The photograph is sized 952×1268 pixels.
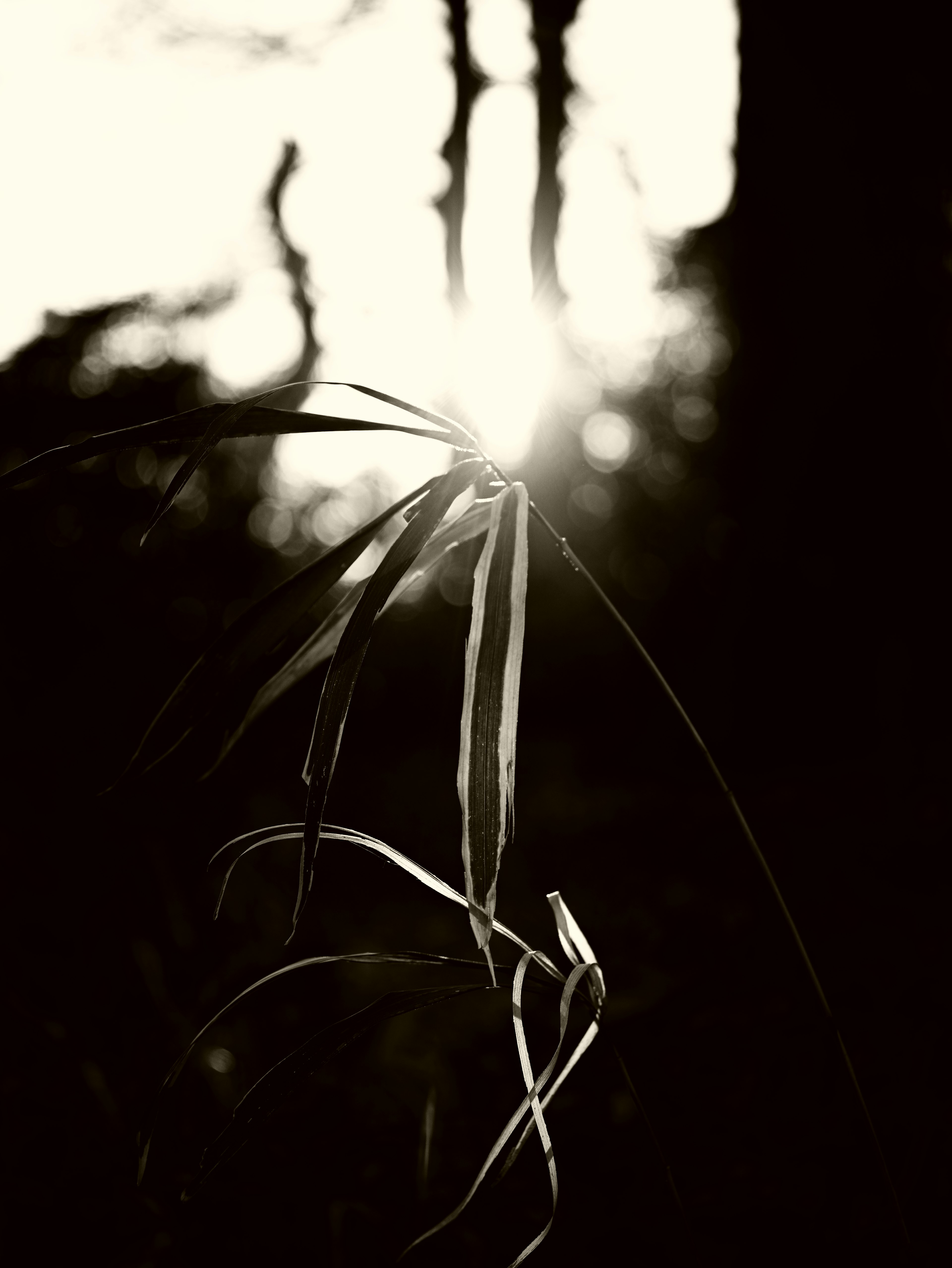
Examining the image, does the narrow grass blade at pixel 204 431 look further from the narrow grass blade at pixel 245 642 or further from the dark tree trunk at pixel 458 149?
the dark tree trunk at pixel 458 149

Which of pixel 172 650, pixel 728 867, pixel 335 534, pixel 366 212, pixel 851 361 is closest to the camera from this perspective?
pixel 851 361

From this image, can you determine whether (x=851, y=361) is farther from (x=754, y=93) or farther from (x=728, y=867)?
(x=728, y=867)

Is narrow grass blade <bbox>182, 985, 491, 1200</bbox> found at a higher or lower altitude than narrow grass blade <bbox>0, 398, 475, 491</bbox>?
lower

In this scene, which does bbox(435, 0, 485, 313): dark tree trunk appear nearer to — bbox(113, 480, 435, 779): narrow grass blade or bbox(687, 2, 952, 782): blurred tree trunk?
bbox(687, 2, 952, 782): blurred tree trunk

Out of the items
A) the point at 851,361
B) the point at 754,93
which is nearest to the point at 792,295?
the point at 851,361

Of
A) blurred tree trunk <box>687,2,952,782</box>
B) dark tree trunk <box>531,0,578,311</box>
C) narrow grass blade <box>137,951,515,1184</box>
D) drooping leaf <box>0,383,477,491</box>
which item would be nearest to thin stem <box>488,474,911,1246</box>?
drooping leaf <box>0,383,477,491</box>

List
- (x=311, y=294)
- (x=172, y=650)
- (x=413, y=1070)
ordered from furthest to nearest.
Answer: (x=311, y=294)
(x=172, y=650)
(x=413, y=1070)

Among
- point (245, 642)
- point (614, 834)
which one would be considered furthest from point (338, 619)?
point (614, 834)

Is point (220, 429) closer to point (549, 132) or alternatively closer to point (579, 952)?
point (579, 952)
